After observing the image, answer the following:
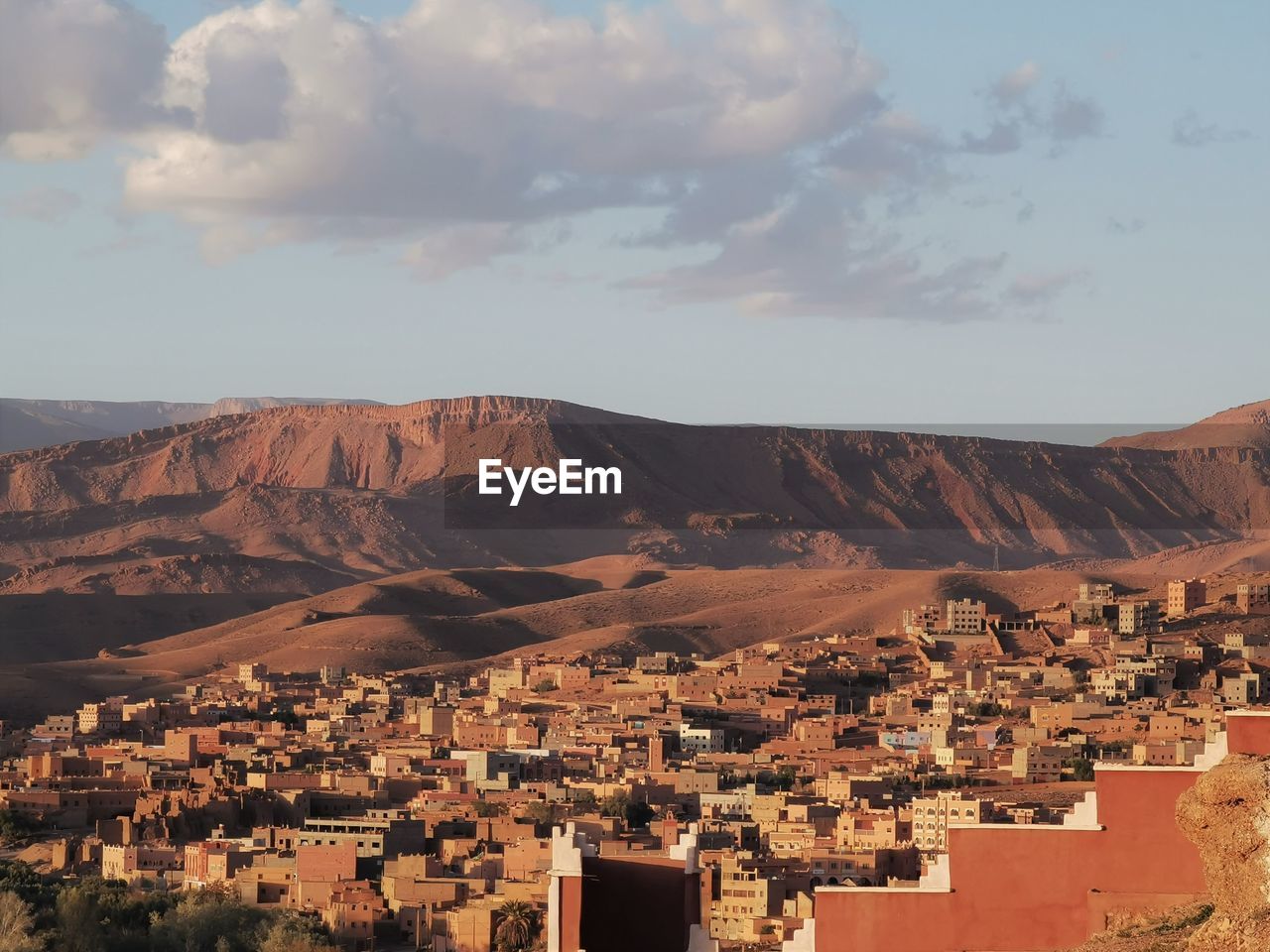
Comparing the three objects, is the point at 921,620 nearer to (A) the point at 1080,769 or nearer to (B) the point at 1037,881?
(A) the point at 1080,769

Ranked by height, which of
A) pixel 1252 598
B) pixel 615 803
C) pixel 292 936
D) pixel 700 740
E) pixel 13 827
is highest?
pixel 1252 598

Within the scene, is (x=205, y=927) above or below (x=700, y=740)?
below

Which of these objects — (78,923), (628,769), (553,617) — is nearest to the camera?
(78,923)

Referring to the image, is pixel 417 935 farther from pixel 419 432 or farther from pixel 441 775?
pixel 419 432

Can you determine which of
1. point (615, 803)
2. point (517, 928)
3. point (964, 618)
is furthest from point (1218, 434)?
point (517, 928)

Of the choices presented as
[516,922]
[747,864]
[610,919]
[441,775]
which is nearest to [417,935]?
[516,922]

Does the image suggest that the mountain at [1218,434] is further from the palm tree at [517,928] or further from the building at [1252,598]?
the palm tree at [517,928]
